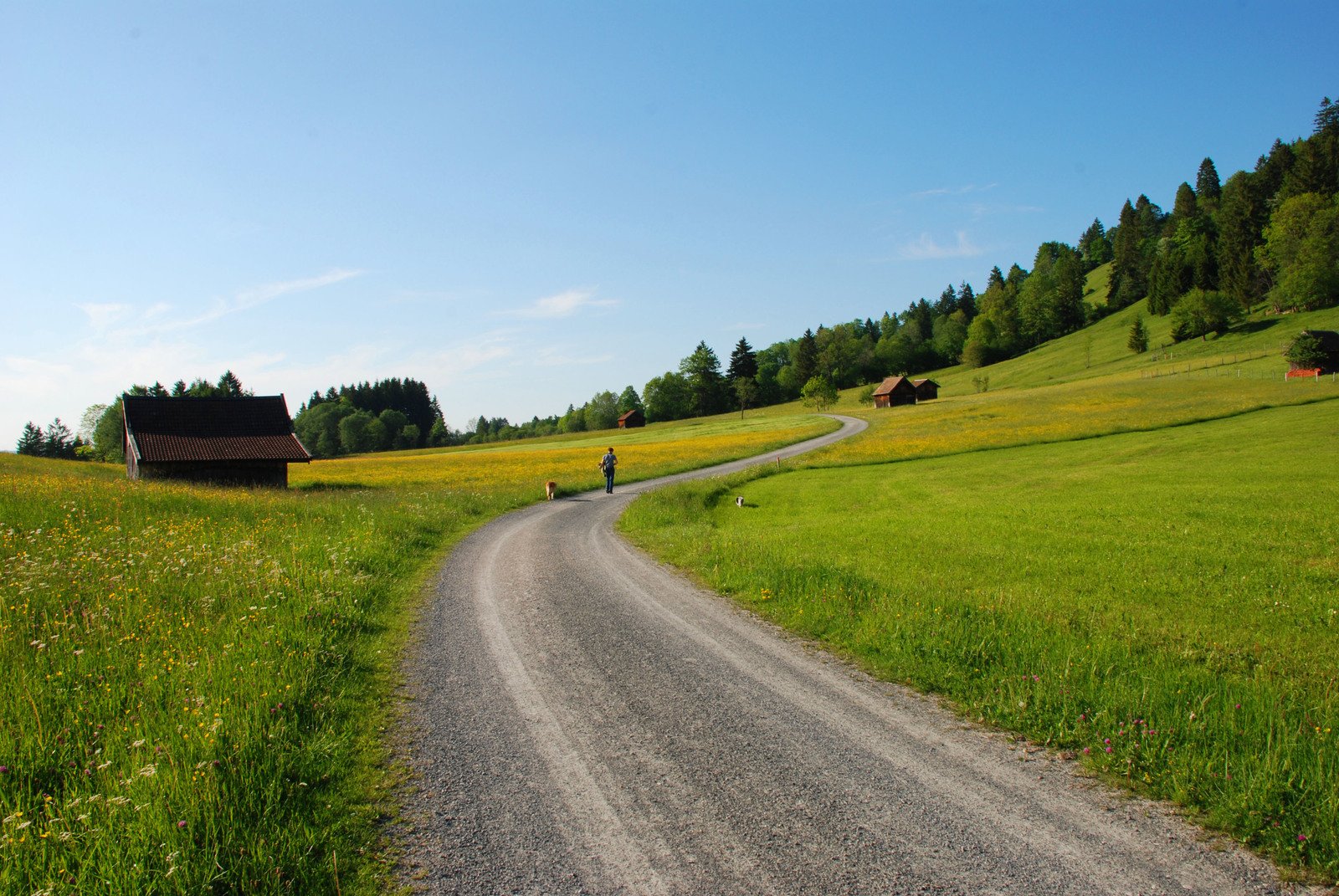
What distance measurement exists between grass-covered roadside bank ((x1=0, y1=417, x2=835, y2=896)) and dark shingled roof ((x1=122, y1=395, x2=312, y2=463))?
26.6m

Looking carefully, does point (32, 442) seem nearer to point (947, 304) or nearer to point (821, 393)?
point (821, 393)

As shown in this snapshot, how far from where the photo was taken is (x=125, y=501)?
18625mm

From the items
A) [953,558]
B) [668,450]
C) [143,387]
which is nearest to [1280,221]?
[668,450]

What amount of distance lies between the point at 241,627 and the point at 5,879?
5.20 meters

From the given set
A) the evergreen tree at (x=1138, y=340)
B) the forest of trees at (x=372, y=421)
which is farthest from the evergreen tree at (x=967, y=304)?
the forest of trees at (x=372, y=421)

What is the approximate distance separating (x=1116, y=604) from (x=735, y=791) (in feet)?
30.4

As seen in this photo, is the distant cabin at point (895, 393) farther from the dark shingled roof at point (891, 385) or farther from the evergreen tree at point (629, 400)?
the evergreen tree at point (629, 400)

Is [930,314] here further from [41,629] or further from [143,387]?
[41,629]

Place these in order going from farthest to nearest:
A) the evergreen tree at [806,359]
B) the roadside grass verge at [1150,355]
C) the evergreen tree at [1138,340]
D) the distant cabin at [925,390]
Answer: the evergreen tree at [806,359] < the evergreen tree at [1138,340] < the distant cabin at [925,390] < the roadside grass verge at [1150,355]

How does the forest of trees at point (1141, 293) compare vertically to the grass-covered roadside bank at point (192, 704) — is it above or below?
above

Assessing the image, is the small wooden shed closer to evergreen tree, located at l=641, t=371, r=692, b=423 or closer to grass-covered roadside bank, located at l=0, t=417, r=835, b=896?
evergreen tree, located at l=641, t=371, r=692, b=423

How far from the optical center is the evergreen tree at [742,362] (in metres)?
137

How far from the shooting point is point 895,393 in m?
101

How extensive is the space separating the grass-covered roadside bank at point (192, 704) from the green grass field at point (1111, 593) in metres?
5.97
